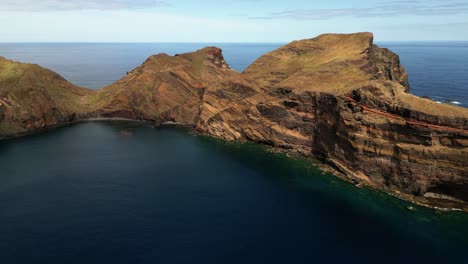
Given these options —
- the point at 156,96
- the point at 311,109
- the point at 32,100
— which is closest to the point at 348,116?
the point at 311,109

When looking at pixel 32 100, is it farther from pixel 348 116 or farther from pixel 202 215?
pixel 348 116

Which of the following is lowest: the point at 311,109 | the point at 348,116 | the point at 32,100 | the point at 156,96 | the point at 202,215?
the point at 202,215

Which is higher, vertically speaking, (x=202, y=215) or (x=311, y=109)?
(x=311, y=109)

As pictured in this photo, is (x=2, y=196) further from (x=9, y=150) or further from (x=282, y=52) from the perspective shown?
(x=282, y=52)

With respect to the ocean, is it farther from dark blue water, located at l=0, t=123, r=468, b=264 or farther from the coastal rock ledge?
the coastal rock ledge

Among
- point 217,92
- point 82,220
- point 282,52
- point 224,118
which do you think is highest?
point 282,52

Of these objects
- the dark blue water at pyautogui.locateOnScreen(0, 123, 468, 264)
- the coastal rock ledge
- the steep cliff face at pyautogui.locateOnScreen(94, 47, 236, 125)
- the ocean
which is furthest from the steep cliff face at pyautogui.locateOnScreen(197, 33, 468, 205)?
the steep cliff face at pyautogui.locateOnScreen(94, 47, 236, 125)

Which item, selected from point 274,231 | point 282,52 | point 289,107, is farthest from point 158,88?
point 274,231
